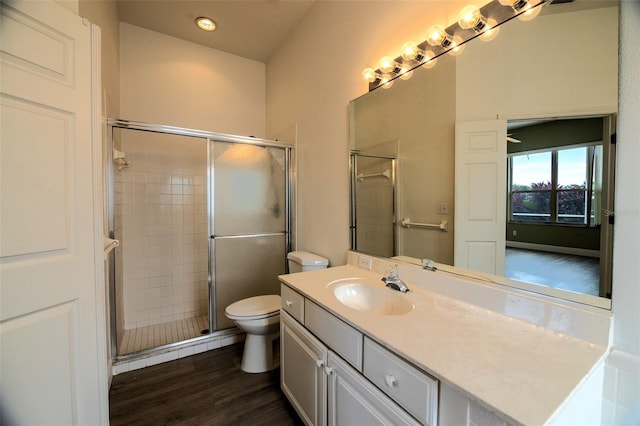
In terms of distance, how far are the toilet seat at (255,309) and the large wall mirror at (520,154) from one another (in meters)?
1.04

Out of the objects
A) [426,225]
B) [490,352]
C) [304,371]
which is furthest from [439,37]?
[304,371]

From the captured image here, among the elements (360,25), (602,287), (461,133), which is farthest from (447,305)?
(360,25)

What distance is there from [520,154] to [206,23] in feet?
9.18

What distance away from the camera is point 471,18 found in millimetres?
1129

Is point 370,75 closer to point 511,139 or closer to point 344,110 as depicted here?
point 344,110

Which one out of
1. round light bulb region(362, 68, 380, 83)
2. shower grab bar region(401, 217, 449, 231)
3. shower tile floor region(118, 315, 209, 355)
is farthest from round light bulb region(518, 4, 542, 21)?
shower tile floor region(118, 315, 209, 355)

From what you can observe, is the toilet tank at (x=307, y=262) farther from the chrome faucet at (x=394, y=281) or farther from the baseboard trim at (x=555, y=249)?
the baseboard trim at (x=555, y=249)

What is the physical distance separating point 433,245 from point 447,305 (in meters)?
0.33

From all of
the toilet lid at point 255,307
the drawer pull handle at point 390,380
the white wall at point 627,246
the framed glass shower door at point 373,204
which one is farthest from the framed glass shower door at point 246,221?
the white wall at point 627,246

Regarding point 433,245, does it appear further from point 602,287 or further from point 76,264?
point 76,264

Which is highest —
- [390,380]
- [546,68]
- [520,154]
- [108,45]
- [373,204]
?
[108,45]

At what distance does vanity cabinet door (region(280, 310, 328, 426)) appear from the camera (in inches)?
47.5

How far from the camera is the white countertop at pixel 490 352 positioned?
1.97 ft

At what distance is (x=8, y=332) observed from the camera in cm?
89
